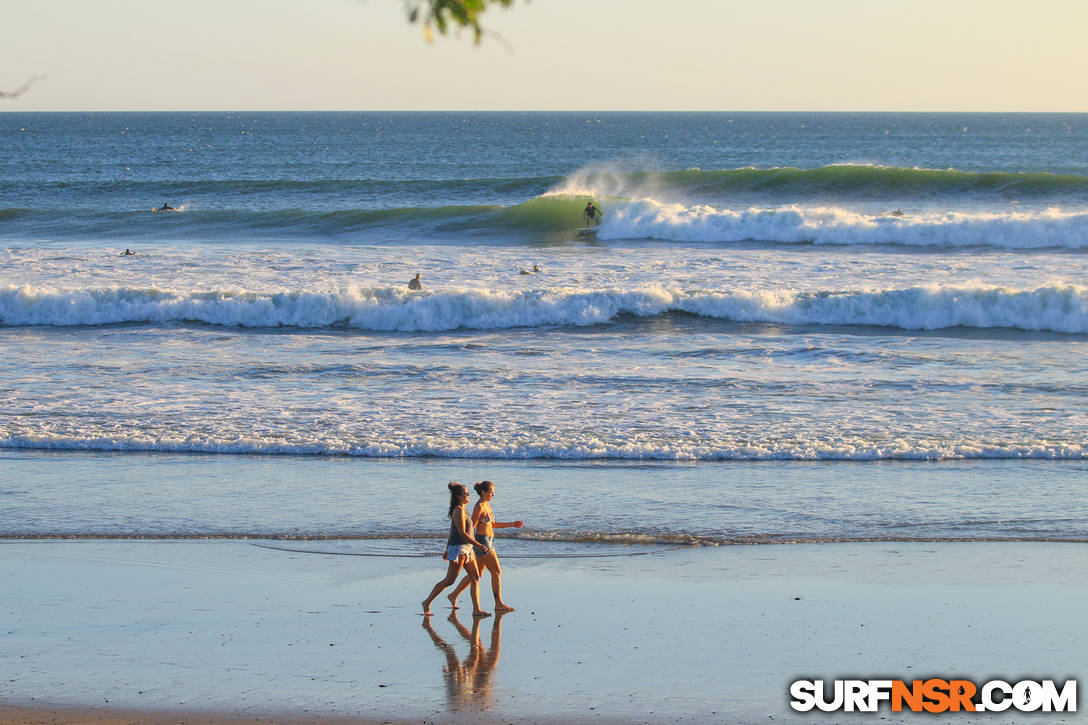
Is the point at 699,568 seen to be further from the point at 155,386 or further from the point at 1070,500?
the point at 155,386

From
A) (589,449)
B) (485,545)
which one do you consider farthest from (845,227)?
(485,545)

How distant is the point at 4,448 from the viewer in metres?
13.6

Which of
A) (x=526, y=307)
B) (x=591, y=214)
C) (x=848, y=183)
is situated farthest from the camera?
(x=848, y=183)

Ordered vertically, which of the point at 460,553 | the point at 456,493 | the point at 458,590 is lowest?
the point at 458,590

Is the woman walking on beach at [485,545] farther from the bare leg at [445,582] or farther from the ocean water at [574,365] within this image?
the ocean water at [574,365]

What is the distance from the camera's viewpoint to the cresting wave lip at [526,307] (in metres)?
23.0

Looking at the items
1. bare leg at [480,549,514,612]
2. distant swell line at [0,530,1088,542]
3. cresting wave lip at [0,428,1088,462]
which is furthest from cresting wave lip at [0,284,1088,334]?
bare leg at [480,549,514,612]

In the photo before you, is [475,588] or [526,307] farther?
[526,307]

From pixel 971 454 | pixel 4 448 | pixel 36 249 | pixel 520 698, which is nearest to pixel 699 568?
pixel 520 698

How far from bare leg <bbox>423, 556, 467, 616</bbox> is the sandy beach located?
0.15 metres

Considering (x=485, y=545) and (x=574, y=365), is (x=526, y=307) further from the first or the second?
(x=485, y=545)

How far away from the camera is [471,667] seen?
7.34 meters

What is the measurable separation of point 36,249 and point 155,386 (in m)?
20.4

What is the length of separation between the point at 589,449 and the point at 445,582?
499 cm
